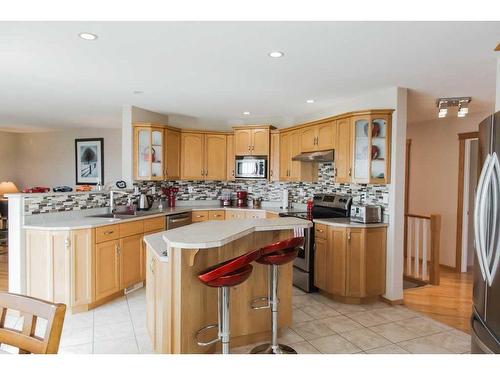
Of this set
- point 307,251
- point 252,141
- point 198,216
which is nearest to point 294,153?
point 252,141

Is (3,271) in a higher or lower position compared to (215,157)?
lower

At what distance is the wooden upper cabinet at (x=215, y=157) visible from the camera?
18.9 ft

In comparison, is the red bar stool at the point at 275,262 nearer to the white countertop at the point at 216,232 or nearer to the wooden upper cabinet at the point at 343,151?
the white countertop at the point at 216,232

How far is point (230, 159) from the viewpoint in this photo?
19.1 feet

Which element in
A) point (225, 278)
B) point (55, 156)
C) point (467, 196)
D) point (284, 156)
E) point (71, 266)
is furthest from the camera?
point (55, 156)

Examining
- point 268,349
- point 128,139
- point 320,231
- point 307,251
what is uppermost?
point 128,139

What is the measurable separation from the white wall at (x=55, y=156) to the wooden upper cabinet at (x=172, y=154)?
262cm

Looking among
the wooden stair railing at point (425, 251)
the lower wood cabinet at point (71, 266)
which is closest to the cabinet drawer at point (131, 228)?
the lower wood cabinet at point (71, 266)

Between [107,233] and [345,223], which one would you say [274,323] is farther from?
[107,233]

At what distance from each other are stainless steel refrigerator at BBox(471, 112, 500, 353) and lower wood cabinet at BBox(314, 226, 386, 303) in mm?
1886

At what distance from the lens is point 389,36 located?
7.96 ft

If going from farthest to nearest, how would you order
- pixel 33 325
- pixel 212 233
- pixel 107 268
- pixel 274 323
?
pixel 107 268
pixel 274 323
pixel 212 233
pixel 33 325

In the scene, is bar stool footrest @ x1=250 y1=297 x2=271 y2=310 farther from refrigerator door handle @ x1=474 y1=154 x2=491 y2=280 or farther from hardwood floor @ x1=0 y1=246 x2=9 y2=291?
hardwood floor @ x1=0 y1=246 x2=9 y2=291

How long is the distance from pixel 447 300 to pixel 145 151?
4509 mm
